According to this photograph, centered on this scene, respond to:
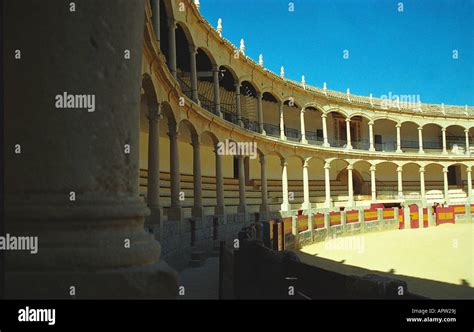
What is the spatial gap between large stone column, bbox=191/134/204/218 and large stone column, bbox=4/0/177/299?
12.8 meters

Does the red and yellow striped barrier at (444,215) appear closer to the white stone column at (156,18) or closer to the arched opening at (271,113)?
the arched opening at (271,113)

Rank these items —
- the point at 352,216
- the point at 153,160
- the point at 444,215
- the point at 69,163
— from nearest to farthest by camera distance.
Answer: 1. the point at 69,163
2. the point at 153,160
3. the point at 352,216
4. the point at 444,215

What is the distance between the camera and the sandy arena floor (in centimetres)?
1009

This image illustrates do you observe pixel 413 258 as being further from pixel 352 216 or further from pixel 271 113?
pixel 271 113

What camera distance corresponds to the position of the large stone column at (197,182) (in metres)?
15.1

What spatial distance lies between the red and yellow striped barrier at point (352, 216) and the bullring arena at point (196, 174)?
92 millimetres

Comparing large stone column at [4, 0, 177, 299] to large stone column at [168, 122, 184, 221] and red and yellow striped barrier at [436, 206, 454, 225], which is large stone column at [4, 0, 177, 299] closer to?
large stone column at [168, 122, 184, 221]

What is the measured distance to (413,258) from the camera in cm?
1418

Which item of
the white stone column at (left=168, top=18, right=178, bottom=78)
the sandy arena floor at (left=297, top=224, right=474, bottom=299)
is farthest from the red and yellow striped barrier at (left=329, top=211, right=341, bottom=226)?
the white stone column at (left=168, top=18, right=178, bottom=78)

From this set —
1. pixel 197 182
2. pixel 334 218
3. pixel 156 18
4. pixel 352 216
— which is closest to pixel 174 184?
pixel 197 182

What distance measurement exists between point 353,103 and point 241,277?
2766 centimetres

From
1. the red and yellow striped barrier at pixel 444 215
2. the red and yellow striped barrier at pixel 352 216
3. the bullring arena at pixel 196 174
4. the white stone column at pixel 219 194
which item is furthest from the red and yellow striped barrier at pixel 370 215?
the white stone column at pixel 219 194

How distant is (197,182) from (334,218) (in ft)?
25.1

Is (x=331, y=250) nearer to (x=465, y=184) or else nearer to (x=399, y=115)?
(x=399, y=115)
